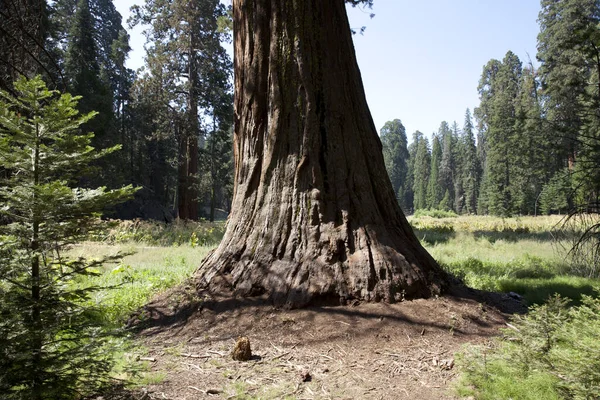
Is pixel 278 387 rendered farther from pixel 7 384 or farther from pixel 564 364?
pixel 564 364

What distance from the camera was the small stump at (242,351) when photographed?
2891 mm

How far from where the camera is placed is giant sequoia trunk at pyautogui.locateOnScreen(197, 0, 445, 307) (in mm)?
3752

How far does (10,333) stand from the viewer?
5.76ft

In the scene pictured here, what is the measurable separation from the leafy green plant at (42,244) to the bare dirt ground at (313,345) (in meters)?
0.50

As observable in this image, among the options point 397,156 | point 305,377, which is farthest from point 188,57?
point 397,156

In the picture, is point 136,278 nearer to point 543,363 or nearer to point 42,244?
point 42,244

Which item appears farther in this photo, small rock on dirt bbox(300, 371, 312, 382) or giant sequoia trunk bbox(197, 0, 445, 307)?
giant sequoia trunk bbox(197, 0, 445, 307)

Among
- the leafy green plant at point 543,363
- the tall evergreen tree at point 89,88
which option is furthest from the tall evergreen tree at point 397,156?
the leafy green plant at point 543,363

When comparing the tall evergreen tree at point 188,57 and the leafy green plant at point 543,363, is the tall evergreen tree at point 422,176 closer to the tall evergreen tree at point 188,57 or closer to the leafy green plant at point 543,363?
the tall evergreen tree at point 188,57

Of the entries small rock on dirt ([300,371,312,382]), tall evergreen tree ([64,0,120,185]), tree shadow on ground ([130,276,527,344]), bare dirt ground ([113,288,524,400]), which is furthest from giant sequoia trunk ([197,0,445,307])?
tall evergreen tree ([64,0,120,185])

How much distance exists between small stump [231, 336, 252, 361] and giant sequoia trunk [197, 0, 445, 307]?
2.53 feet

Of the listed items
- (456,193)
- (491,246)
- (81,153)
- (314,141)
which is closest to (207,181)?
(491,246)

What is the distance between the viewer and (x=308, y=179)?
4.11m

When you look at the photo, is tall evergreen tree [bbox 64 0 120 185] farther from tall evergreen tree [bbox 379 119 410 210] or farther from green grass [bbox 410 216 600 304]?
tall evergreen tree [bbox 379 119 410 210]
